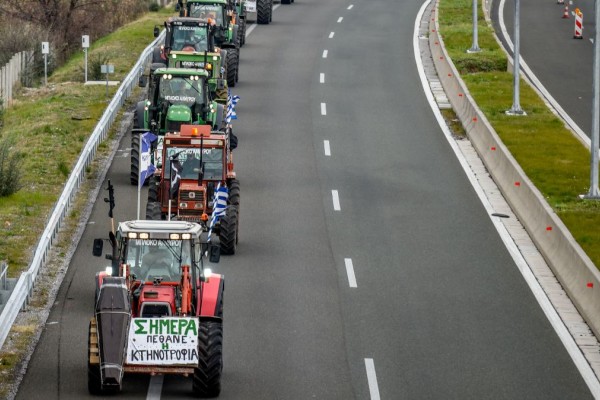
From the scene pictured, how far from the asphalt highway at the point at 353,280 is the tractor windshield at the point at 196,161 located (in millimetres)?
1628

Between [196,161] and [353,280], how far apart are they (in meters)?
4.49

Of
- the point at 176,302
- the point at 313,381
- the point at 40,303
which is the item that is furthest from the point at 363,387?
the point at 40,303

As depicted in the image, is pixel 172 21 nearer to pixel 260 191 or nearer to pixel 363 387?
pixel 260 191

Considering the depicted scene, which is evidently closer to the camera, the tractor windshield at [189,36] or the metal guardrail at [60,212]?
the metal guardrail at [60,212]

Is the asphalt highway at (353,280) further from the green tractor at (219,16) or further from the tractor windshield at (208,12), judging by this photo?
the tractor windshield at (208,12)

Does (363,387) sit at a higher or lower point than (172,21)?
lower

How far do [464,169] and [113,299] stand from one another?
18504mm

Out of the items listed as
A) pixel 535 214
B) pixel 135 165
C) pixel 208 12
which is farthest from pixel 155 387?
pixel 208 12

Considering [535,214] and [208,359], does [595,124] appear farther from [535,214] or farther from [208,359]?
[208,359]

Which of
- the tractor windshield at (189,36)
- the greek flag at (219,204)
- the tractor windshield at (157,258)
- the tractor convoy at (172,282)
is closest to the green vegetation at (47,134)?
the tractor convoy at (172,282)

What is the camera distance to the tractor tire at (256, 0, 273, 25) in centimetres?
5953

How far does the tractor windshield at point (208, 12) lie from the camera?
157 feet

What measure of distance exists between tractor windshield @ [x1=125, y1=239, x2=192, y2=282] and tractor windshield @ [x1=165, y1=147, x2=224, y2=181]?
8.20 m

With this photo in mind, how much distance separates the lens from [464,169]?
115 feet
